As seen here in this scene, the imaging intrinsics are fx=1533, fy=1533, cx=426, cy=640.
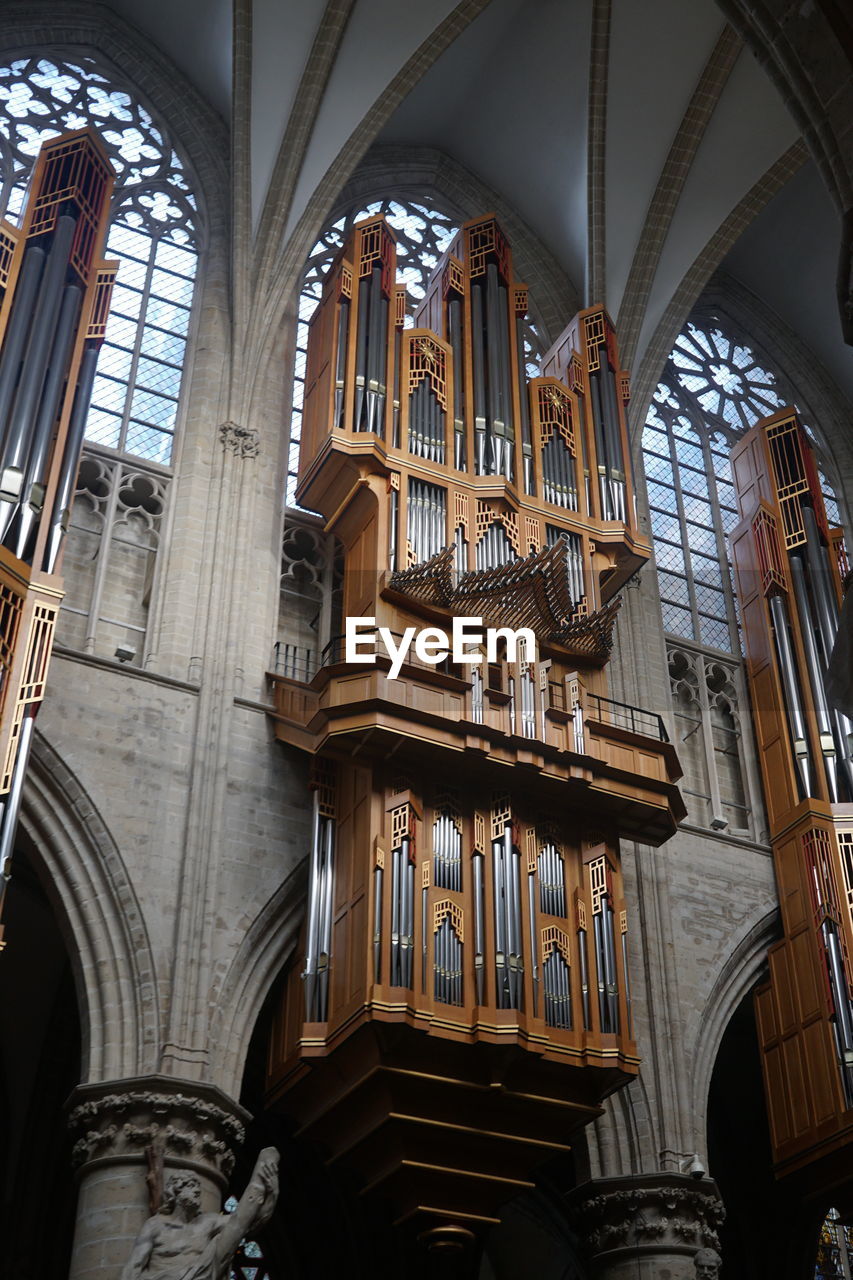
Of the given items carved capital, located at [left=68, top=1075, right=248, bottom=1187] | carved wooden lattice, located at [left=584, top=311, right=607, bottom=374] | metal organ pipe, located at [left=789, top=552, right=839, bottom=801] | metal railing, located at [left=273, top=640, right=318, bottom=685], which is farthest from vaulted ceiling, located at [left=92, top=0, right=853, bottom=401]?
carved capital, located at [left=68, top=1075, right=248, bottom=1187]

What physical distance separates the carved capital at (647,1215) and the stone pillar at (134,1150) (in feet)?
12.1

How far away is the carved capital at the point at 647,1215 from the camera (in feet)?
45.1

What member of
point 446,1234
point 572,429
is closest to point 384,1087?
point 446,1234

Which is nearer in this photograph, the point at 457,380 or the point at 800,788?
the point at 457,380

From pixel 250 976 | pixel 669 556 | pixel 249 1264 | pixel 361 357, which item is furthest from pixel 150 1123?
pixel 669 556

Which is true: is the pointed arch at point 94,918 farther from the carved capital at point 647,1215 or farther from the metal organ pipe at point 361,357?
the metal organ pipe at point 361,357

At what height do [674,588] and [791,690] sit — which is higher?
[674,588]

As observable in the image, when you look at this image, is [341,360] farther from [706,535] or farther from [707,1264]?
[707,1264]

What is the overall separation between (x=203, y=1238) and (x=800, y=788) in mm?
8750

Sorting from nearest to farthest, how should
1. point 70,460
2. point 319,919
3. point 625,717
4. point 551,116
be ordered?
point 319,919 → point 70,460 → point 625,717 → point 551,116

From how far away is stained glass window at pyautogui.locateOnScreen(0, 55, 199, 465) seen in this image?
16.7m

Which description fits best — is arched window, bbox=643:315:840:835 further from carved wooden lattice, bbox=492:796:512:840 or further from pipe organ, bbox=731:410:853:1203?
carved wooden lattice, bbox=492:796:512:840

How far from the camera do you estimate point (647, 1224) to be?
13789mm

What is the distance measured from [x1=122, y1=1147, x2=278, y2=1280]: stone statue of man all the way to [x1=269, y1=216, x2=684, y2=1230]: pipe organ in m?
1.74
